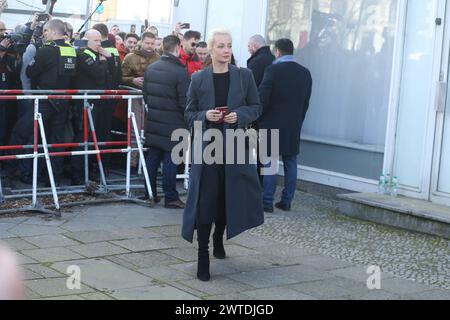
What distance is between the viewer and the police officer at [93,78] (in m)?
10.5

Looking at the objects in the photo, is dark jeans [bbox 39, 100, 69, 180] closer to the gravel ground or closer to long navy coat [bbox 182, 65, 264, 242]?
the gravel ground

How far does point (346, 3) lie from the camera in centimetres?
1131

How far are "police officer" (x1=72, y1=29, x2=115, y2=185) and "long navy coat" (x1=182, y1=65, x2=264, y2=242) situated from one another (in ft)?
12.2

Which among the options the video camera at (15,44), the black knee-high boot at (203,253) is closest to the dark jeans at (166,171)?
the video camera at (15,44)

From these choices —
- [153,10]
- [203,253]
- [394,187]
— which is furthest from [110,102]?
[153,10]

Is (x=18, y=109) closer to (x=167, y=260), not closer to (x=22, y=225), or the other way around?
(x=22, y=225)

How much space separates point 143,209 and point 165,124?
1.03m

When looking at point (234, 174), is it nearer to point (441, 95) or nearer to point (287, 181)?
point (287, 181)

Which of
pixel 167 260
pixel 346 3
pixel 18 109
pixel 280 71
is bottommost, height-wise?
pixel 167 260

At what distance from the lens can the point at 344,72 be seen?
11.4m

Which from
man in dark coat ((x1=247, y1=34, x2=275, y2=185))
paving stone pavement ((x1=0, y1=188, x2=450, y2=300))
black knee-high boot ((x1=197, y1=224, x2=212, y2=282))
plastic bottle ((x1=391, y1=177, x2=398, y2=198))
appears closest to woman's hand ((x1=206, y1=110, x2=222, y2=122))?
black knee-high boot ((x1=197, y1=224, x2=212, y2=282))

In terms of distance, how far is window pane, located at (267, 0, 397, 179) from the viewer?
35.3 feet

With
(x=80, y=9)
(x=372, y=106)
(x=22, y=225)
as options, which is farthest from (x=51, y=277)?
(x=80, y=9)

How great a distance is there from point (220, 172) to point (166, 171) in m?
2.87
